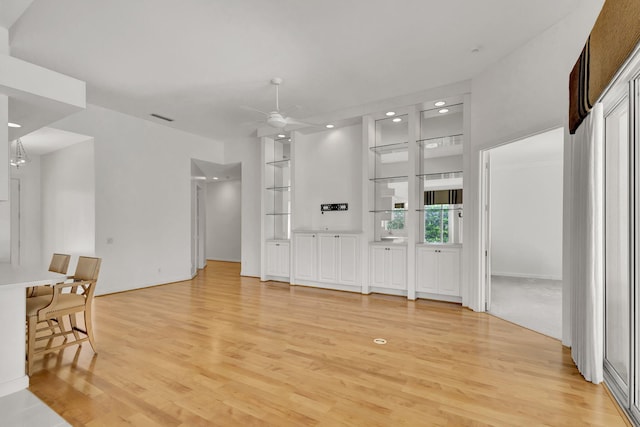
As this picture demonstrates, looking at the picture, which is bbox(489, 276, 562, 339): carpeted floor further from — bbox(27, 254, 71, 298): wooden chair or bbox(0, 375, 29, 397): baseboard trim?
bbox(27, 254, 71, 298): wooden chair

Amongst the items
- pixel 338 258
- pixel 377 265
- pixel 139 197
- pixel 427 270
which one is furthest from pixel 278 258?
pixel 427 270

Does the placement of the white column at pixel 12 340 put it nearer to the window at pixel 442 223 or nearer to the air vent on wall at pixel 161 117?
the air vent on wall at pixel 161 117

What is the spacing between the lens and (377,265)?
5938 mm

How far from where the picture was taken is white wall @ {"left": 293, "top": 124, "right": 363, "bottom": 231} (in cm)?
656

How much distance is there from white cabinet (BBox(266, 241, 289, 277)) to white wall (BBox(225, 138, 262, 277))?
0.67m

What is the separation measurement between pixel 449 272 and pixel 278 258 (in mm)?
3627

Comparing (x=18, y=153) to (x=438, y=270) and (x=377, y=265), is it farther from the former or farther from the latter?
(x=438, y=270)

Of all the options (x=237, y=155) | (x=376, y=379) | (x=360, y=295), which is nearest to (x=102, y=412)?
(x=376, y=379)

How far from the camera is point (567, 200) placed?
3383mm

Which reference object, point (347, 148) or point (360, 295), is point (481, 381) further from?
point (347, 148)

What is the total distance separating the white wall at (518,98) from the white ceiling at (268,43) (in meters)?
0.17

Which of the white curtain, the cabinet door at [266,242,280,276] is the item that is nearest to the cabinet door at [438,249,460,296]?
the white curtain

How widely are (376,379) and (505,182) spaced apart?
7.01m

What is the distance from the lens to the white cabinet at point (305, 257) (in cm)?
664
